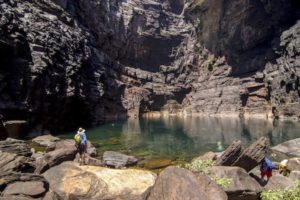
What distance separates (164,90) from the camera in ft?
394

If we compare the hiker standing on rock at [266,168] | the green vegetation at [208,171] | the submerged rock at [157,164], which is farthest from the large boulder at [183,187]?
the submerged rock at [157,164]

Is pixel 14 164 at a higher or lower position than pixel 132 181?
higher

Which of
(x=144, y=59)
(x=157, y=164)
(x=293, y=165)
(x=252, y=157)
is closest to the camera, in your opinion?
(x=252, y=157)

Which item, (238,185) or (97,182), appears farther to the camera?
(97,182)

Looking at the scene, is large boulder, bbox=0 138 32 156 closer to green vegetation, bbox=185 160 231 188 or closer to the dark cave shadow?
green vegetation, bbox=185 160 231 188

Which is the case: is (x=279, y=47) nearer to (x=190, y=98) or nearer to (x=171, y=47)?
(x=190, y=98)

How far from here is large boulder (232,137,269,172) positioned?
19406mm

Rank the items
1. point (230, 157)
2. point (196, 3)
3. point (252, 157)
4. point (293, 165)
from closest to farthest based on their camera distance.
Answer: point (252, 157) → point (230, 157) → point (293, 165) → point (196, 3)

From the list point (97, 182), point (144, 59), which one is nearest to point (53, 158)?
point (97, 182)

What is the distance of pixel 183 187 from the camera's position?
38.2 feet

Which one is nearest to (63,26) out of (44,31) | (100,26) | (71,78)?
(44,31)

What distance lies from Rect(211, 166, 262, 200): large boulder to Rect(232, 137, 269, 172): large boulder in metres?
2.47

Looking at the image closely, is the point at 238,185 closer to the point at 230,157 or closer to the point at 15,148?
the point at 230,157

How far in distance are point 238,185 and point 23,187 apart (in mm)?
11025
